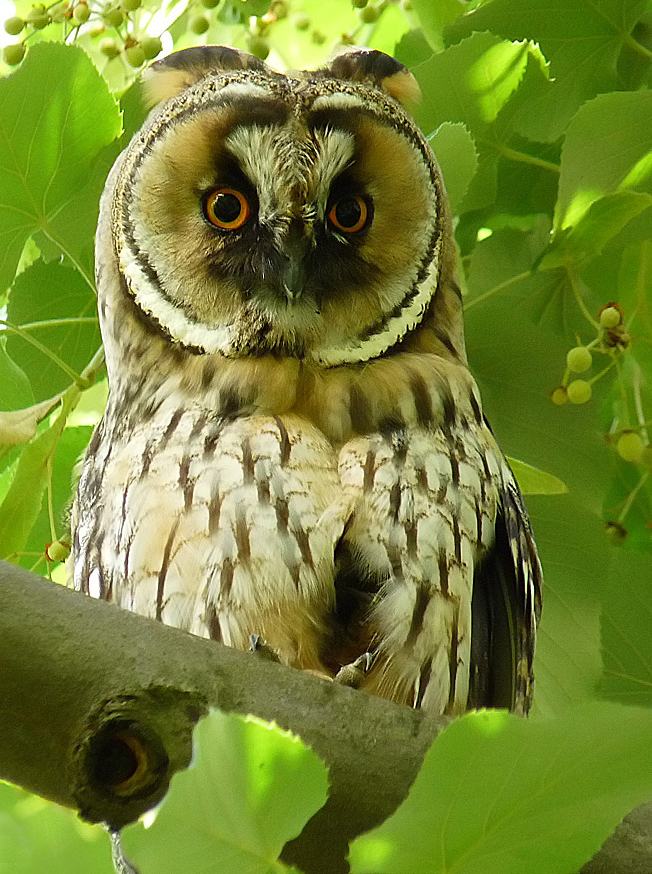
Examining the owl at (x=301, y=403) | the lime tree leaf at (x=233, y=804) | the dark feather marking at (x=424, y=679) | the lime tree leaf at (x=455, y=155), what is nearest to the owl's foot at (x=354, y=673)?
the owl at (x=301, y=403)

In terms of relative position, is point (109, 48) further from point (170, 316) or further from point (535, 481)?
point (535, 481)

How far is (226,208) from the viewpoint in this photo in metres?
1.51

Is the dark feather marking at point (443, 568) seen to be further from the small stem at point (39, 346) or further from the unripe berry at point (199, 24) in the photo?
the unripe berry at point (199, 24)

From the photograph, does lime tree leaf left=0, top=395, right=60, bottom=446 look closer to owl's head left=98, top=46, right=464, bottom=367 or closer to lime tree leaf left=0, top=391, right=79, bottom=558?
lime tree leaf left=0, top=391, right=79, bottom=558

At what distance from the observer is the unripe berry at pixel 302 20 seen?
2.08 metres

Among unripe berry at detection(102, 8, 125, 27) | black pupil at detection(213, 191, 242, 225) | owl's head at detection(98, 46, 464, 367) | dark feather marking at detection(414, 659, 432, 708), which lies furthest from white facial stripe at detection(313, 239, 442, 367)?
unripe berry at detection(102, 8, 125, 27)

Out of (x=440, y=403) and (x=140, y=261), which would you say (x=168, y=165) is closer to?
(x=140, y=261)

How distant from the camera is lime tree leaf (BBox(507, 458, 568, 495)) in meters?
1.49

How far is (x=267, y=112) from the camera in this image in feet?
4.89

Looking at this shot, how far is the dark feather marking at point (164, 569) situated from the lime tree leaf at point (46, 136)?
1.77 feet

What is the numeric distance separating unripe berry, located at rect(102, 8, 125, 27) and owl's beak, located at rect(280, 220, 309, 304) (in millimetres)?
621

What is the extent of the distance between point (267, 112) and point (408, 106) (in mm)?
308

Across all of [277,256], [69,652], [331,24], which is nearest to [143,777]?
[69,652]

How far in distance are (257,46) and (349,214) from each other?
2.07 feet
